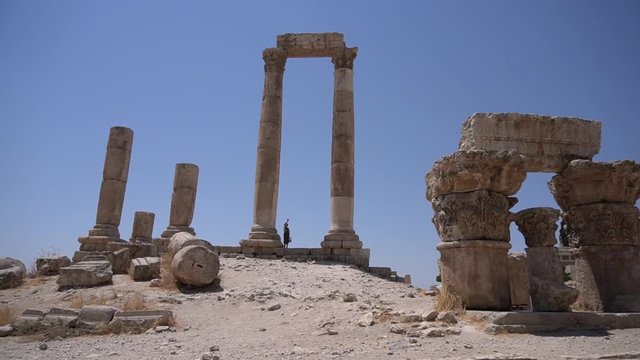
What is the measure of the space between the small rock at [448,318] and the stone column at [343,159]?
413 inches

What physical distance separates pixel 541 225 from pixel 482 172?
186 centimetres

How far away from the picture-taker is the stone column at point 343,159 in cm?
1788

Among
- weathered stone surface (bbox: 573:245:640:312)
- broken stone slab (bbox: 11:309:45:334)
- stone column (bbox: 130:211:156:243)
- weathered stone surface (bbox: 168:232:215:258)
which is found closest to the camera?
broken stone slab (bbox: 11:309:45:334)

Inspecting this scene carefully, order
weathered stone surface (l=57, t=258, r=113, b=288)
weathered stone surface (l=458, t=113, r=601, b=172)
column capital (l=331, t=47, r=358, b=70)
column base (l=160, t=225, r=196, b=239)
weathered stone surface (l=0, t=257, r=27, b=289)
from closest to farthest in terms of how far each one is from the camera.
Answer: weathered stone surface (l=458, t=113, r=601, b=172), weathered stone surface (l=57, t=258, r=113, b=288), weathered stone surface (l=0, t=257, r=27, b=289), column base (l=160, t=225, r=196, b=239), column capital (l=331, t=47, r=358, b=70)

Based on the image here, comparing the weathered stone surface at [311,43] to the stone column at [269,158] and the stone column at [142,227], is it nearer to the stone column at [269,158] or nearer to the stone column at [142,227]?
the stone column at [269,158]

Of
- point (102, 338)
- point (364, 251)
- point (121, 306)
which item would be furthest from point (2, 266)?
point (364, 251)

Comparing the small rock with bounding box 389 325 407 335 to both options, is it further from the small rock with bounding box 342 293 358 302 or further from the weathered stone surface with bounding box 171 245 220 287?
the weathered stone surface with bounding box 171 245 220 287

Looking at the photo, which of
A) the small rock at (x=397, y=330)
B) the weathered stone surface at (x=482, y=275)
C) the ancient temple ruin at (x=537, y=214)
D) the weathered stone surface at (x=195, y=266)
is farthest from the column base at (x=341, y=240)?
the small rock at (x=397, y=330)

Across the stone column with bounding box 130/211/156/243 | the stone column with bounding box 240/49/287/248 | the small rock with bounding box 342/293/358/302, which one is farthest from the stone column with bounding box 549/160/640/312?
the stone column with bounding box 130/211/156/243

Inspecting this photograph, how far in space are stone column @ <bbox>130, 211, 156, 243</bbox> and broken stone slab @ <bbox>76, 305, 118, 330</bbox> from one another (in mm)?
12117

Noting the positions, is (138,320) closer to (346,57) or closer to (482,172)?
(482,172)

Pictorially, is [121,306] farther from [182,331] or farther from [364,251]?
[364,251]

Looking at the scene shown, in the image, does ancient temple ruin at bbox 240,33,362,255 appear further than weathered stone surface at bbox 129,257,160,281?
Yes

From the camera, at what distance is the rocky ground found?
593 cm
